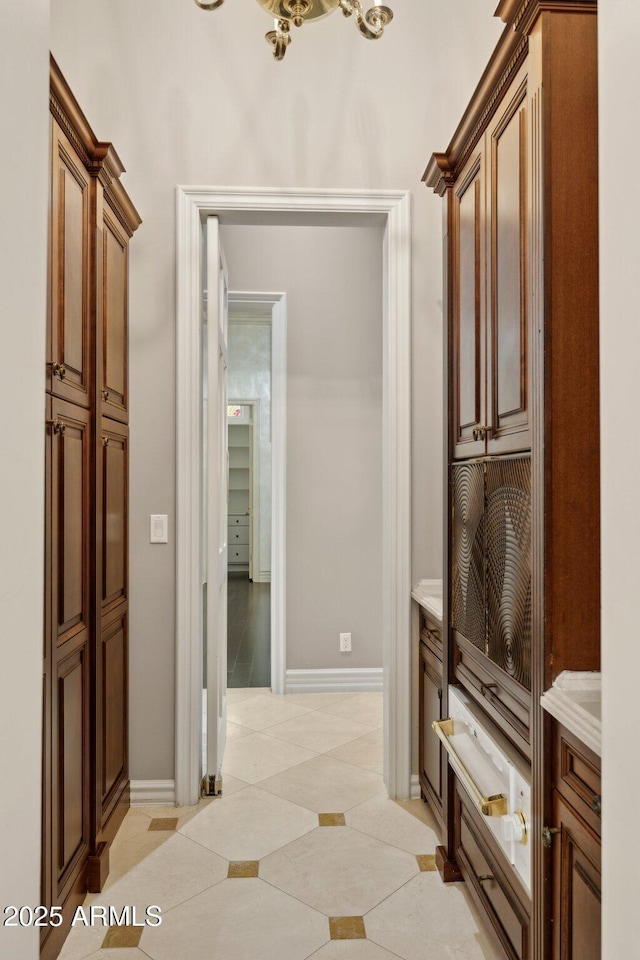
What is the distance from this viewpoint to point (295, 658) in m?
3.97

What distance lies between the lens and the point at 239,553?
9789mm

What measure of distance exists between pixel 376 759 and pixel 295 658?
1066 millimetres

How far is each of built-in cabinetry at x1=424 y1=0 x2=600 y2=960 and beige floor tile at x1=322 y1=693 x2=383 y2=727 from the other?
171cm


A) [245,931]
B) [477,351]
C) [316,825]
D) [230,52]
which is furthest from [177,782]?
[230,52]

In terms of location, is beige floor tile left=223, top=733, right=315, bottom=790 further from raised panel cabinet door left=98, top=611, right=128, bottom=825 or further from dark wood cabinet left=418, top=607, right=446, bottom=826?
dark wood cabinet left=418, top=607, right=446, bottom=826

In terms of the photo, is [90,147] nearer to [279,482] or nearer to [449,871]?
[279,482]

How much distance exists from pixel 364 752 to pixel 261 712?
0.78m

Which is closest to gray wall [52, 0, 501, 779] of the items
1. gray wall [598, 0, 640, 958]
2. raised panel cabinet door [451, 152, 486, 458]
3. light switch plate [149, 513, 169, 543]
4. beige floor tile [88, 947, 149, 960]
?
light switch plate [149, 513, 169, 543]

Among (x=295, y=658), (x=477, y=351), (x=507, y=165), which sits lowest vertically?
(x=295, y=658)

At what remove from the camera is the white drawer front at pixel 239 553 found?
9766mm

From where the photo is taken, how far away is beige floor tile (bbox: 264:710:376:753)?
321 cm

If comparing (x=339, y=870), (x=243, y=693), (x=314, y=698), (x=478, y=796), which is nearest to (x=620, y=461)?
(x=478, y=796)

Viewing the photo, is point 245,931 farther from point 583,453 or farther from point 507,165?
point 507,165

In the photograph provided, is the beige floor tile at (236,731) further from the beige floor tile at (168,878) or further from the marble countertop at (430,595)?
the marble countertop at (430,595)
